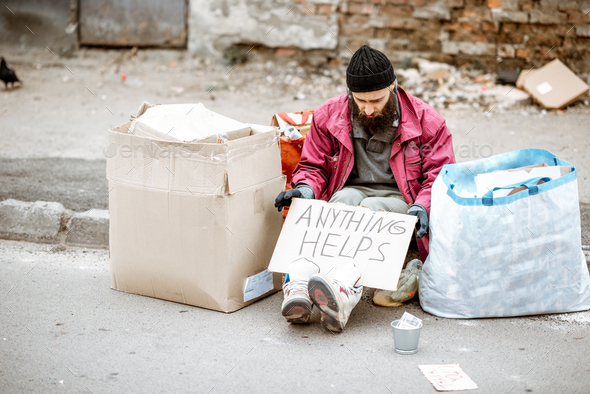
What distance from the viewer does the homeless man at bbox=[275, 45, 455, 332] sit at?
8.92ft

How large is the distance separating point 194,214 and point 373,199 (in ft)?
2.91

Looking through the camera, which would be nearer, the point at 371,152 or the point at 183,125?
the point at 183,125

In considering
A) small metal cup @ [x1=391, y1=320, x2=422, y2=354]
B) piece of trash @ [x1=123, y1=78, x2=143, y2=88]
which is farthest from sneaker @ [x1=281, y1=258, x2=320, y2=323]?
piece of trash @ [x1=123, y1=78, x2=143, y2=88]

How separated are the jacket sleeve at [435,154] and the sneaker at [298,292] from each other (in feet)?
2.20

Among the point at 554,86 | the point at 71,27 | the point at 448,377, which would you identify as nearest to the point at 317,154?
the point at 448,377

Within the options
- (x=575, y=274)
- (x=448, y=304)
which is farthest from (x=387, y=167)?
(x=575, y=274)

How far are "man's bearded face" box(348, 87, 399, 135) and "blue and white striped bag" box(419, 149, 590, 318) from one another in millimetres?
439

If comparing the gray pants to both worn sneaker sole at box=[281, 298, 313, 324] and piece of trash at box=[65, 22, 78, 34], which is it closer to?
worn sneaker sole at box=[281, 298, 313, 324]

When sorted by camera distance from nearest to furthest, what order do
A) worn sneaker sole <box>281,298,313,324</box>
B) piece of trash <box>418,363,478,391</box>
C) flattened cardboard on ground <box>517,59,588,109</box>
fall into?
piece of trash <box>418,363,478,391</box>
worn sneaker sole <box>281,298,313,324</box>
flattened cardboard on ground <box>517,59,588,109</box>

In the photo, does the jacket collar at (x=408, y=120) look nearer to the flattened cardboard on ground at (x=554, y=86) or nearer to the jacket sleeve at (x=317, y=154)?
the jacket sleeve at (x=317, y=154)

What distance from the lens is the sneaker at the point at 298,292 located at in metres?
2.42

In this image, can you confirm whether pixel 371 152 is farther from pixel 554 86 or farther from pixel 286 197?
pixel 554 86

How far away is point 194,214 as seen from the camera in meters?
2.58

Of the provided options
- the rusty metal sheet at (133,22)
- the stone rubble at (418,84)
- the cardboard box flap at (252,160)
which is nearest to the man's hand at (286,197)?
the cardboard box flap at (252,160)
